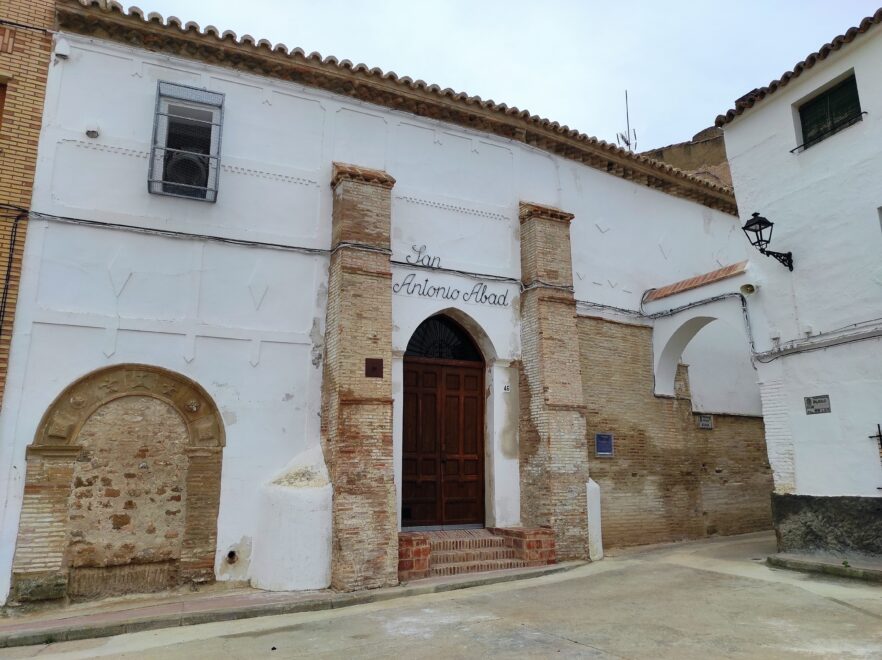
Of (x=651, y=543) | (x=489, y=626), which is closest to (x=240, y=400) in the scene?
(x=489, y=626)

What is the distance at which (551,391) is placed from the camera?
30.0ft

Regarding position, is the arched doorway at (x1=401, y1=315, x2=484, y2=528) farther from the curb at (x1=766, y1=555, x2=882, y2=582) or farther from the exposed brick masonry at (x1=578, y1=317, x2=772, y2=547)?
the curb at (x1=766, y1=555, x2=882, y2=582)

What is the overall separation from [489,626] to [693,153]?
51.7 ft

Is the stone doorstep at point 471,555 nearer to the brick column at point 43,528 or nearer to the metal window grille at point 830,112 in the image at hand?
the brick column at point 43,528

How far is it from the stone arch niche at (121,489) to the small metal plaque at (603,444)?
225 inches

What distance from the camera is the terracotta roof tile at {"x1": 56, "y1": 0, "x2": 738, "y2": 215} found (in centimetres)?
780

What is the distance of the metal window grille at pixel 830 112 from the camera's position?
815 cm

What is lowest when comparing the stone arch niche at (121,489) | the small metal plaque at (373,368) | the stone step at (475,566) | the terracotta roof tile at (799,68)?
the stone step at (475,566)

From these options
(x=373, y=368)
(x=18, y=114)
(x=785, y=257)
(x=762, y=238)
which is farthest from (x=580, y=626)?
(x=18, y=114)

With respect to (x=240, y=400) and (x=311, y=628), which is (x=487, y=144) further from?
(x=311, y=628)

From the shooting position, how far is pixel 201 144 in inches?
327

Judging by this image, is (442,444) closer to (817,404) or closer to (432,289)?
(432,289)

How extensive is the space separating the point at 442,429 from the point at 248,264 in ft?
11.7

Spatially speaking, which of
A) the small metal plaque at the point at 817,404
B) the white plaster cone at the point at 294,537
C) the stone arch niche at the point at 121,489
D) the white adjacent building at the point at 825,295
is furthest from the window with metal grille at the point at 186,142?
the small metal plaque at the point at 817,404
